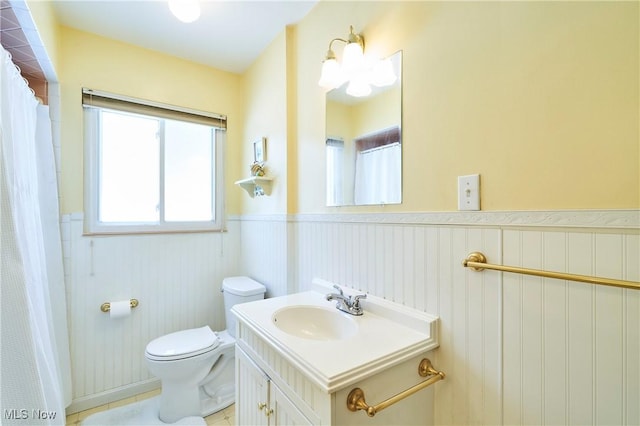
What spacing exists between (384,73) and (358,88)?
16 centimetres

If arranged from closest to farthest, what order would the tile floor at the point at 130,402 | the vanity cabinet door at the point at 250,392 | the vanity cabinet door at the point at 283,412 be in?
the vanity cabinet door at the point at 283,412 → the vanity cabinet door at the point at 250,392 → the tile floor at the point at 130,402

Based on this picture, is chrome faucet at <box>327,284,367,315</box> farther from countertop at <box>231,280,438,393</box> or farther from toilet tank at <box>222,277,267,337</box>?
toilet tank at <box>222,277,267,337</box>

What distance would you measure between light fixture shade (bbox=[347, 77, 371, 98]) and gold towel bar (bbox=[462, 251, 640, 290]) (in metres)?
0.84

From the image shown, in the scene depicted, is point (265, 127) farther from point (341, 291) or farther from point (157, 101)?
point (341, 291)

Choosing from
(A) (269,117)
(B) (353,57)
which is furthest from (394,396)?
(A) (269,117)

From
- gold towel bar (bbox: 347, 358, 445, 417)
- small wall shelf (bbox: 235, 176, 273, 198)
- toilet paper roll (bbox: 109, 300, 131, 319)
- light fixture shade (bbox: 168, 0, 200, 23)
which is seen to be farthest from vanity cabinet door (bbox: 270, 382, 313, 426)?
light fixture shade (bbox: 168, 0, 200, 23)

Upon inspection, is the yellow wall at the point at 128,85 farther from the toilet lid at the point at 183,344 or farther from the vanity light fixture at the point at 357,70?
the vanity light fixture at the point at 357,70

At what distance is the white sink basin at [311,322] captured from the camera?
1.25m

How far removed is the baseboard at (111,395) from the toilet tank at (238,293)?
67cm

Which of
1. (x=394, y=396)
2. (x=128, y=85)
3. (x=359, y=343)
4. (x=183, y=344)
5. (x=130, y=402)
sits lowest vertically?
(x=130, y=402)

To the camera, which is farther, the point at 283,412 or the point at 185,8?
the point at 185,8

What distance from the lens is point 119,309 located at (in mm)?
1842

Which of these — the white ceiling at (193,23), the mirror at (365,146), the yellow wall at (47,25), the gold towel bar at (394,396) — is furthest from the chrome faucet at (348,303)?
the yellow wall at (47,25)

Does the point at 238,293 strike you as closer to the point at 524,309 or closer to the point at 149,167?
the point at 149,167
